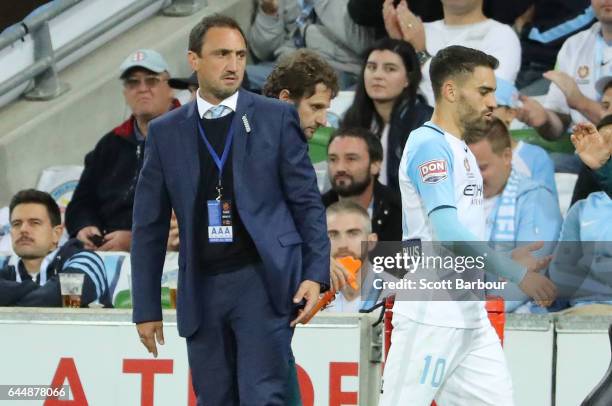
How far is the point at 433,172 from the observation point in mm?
5895

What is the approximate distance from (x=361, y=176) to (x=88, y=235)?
1.69 meters

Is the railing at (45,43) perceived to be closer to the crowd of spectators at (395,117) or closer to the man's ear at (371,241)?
the crowd of spectators at (395,117)

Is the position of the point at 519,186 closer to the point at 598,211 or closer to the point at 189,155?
the point at 598,211

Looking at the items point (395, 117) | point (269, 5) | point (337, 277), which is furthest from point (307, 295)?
point (269, 5)

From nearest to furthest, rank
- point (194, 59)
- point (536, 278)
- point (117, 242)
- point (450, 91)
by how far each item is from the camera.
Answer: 1. point (194, 59)
2. point (450, 91)
3. point (536, 278)
4. point (117, 242)

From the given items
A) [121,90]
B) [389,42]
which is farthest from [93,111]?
[389,42]

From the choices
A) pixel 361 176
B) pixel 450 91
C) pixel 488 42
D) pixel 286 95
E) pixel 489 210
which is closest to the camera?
pixel 450 91

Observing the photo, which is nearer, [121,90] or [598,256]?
[598,256]

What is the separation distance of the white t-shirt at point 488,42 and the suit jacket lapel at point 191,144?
341 cm

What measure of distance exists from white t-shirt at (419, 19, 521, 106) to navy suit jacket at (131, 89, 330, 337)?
133 inches

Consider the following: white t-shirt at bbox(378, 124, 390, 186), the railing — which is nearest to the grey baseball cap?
the railing

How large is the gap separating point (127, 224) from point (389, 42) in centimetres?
187

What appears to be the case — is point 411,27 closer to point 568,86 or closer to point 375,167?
point 568,86

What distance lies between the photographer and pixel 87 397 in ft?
24.2
